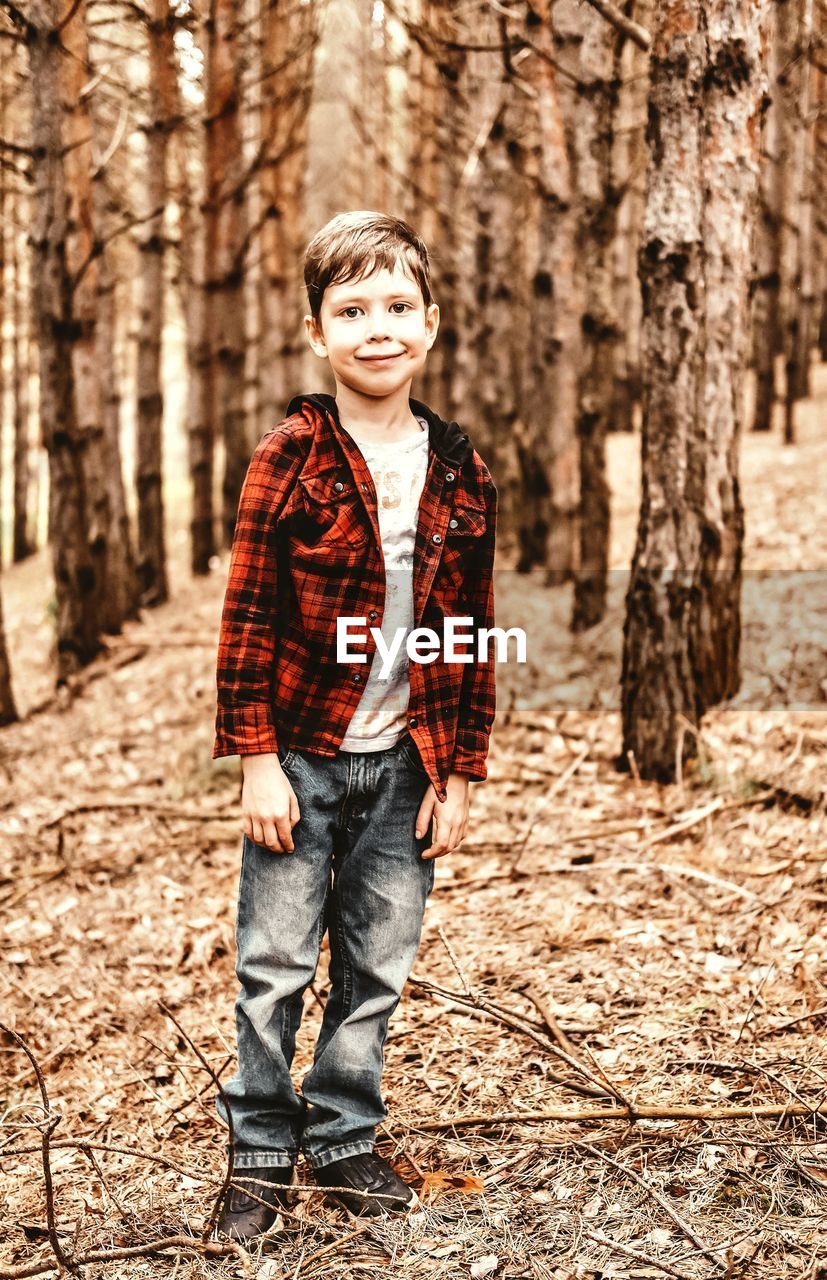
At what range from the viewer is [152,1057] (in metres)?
3.31

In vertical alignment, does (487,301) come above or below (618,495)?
above

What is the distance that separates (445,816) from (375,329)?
1011 millimetres

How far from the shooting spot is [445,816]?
240 centimetres

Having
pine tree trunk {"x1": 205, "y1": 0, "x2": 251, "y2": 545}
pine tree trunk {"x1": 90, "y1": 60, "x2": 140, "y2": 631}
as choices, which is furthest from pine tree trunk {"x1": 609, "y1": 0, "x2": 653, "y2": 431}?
pine tree trunk {"x1": 90, "y1": 60, "x2": 140, "y2": 631}

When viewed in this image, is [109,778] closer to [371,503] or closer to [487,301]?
[371,503]

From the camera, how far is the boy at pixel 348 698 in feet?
7.37

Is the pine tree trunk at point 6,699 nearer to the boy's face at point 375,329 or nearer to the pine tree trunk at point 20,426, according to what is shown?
the boy's face at point 375,329

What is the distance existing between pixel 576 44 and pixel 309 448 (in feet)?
22.4

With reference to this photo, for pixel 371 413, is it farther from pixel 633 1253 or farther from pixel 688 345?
pixel 688 345

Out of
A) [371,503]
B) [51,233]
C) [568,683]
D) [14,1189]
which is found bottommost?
[14,1189]

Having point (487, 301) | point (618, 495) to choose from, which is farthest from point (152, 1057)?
point (618, 495)

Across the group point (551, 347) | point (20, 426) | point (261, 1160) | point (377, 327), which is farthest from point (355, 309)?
point (20, 426)

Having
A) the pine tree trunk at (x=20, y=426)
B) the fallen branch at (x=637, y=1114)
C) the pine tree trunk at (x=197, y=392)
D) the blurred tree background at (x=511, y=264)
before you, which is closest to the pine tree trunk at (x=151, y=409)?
the blurred tree background at (x=511, y=264)

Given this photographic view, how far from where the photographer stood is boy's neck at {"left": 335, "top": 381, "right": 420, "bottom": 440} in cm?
232
